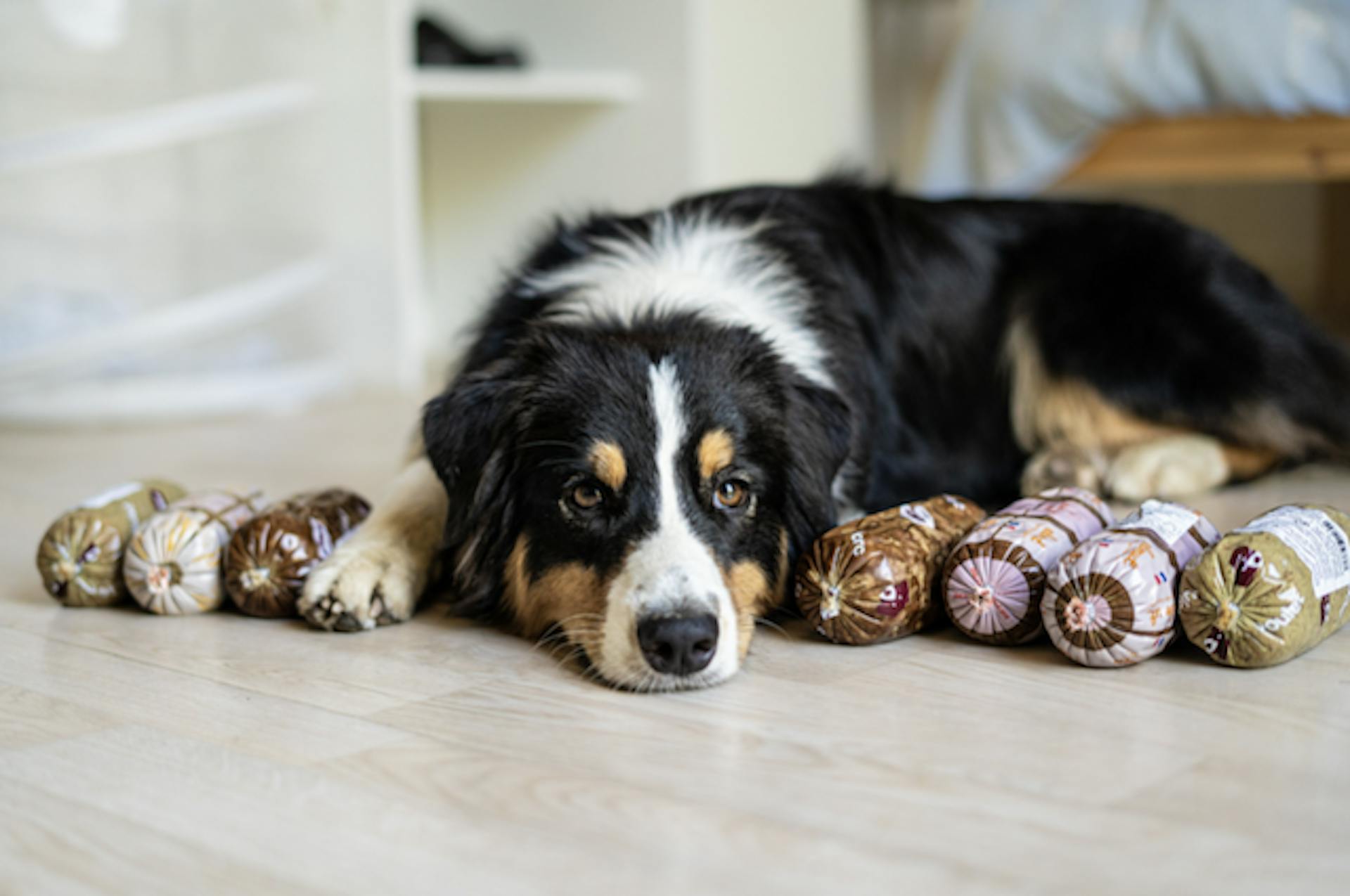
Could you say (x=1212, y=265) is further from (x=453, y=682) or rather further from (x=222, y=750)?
(x=222, y=750)

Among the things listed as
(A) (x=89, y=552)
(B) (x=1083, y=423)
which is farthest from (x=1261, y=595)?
(A) (x=89, y=552)

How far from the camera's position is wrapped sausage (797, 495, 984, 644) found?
2.06 m

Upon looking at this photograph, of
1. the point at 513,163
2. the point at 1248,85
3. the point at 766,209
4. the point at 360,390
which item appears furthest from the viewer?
the point at 513,163

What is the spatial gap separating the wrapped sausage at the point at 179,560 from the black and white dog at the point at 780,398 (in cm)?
20

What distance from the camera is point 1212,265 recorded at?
10.5 ft

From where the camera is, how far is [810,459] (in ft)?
7.32

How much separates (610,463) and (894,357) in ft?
3.53

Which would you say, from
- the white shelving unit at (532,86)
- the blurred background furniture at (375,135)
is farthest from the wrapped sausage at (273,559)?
the white shelving unit at (532,86)

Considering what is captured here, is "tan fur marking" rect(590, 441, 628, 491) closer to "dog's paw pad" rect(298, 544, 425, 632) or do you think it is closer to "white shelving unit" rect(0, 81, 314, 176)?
"dog's paw pad" rect(298, 544, 425, 632)

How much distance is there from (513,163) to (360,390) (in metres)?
1.37

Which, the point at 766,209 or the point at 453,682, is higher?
the point at 766,209

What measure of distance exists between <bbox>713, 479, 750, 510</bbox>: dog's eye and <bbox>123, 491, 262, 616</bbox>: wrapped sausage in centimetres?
82

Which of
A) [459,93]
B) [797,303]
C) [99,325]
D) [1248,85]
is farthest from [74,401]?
[1248,85]

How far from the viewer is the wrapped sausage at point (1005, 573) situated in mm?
2016
